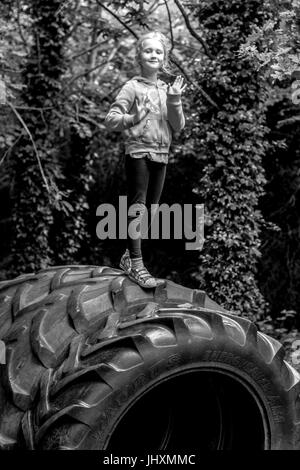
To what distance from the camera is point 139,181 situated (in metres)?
3.18

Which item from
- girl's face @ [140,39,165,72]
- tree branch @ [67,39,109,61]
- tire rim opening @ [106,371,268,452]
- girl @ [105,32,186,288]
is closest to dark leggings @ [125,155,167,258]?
girl @ [105,32,186,288]

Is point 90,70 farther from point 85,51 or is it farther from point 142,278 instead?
point 142,278

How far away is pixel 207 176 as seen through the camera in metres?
7.00

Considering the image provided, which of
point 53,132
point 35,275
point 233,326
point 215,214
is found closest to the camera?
point 233,326

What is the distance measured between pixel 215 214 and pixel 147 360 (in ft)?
15.5

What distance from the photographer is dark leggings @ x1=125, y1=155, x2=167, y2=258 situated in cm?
318

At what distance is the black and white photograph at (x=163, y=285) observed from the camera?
2.32 meters


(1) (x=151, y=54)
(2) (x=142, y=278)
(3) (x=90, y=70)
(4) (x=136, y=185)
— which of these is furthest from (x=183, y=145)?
(2) (x=142, y=278)

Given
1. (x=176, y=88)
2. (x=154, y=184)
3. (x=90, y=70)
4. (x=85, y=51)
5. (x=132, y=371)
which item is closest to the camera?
(x=132, y=371)

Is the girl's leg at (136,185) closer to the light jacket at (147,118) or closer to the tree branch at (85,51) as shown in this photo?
the light jacket at (147,118)

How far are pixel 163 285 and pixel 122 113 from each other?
2.95ft

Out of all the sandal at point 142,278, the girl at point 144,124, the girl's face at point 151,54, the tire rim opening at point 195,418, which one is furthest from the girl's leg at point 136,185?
the tire rim opening at point 195,418
